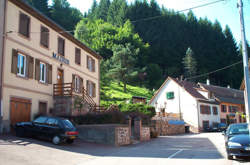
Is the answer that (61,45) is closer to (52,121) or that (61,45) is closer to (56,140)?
(52,121)

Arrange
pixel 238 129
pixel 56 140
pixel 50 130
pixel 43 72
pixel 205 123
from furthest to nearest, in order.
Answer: pixel 205 123 → pixel 43 72 → pixel 50 130 → pixel 56 140 → pixel 238 129

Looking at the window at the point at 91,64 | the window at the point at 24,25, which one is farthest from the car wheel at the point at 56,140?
the window at the point at 91,64

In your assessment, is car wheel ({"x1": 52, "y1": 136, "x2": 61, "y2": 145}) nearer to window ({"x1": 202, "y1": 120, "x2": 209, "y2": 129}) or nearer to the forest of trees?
window ({"x1": 202, "y1": 120, "x2": 209, "y2": 129})

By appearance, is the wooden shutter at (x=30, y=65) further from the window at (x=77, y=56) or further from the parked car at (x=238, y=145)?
the parked car at (x=238, y=145)


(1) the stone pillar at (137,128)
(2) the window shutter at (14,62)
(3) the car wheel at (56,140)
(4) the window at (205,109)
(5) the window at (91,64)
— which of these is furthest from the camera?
(4) the window at (205,109)

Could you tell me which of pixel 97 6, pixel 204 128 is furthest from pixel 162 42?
pixel 204 128

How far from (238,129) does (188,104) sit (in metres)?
32.5

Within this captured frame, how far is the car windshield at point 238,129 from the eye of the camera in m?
13.3

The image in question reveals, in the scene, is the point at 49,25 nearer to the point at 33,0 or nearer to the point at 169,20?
the point at 33,0

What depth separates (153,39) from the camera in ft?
307

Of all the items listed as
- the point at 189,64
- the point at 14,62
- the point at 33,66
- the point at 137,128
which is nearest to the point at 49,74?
the point at 33,66

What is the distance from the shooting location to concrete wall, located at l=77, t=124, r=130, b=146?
18859 millimetres

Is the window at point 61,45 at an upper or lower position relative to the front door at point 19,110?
upper

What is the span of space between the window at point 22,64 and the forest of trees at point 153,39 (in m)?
48.9
